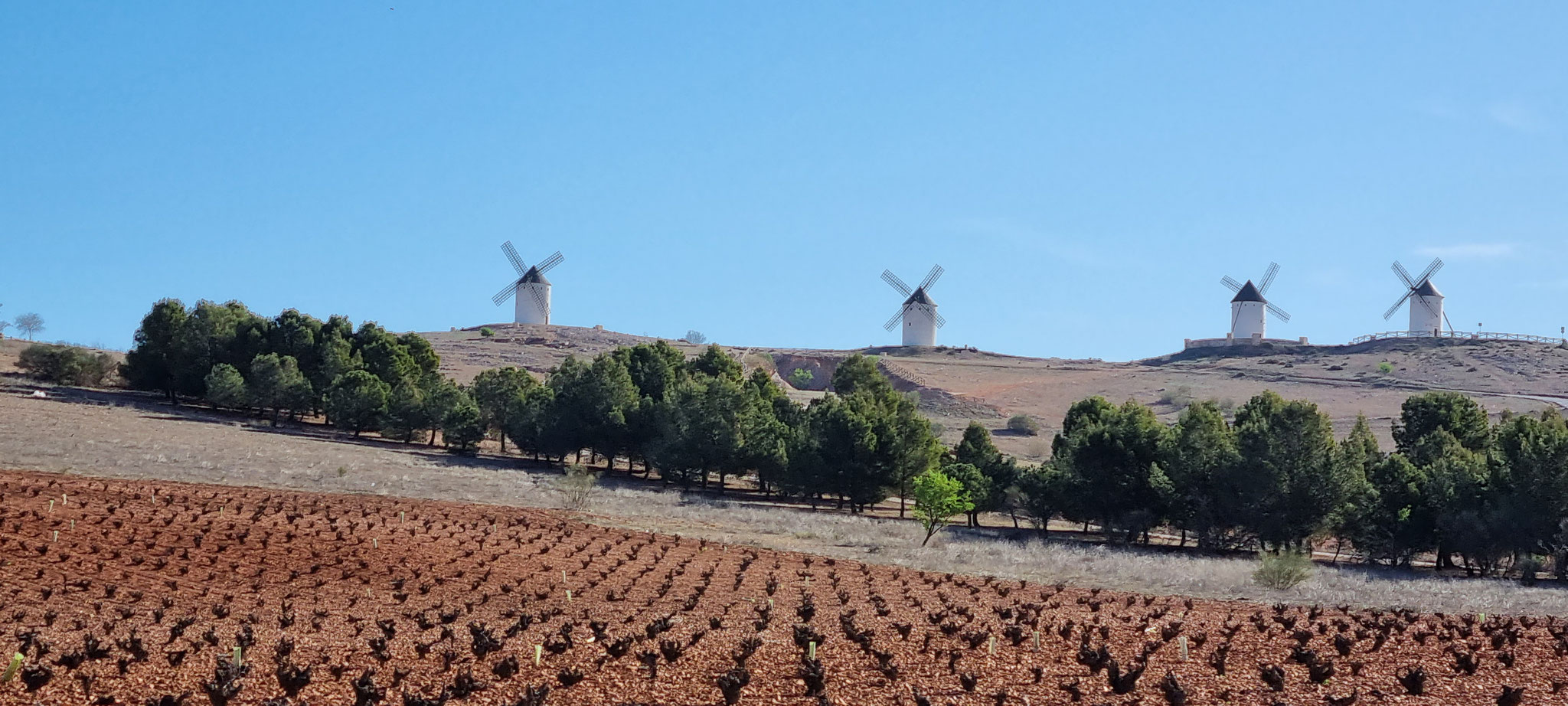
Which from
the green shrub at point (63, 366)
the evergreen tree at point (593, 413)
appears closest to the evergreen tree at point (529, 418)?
the evergreen tree at point (593, 413)

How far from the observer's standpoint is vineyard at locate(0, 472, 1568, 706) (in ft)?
44.2

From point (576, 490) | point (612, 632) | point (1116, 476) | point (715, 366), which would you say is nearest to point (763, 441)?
point (576, 490)

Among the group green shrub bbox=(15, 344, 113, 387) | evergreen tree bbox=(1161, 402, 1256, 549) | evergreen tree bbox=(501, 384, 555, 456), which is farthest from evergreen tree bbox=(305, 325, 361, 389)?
evergreen tree bbox=(1161, 402, 1256, 549)

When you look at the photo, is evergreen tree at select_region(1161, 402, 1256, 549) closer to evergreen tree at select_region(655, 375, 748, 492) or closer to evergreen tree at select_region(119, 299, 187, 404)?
evergreen tree at select_region(655, 375, 748, 492)

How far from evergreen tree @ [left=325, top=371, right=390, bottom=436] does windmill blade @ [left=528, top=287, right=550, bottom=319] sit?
79.9 m

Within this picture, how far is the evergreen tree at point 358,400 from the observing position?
63375 mm

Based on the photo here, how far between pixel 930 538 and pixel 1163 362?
4028 inches

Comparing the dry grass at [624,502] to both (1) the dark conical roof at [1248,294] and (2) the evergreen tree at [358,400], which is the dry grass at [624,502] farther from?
(1) the dark conical roof at [1248,294]

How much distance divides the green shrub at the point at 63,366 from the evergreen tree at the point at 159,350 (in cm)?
354

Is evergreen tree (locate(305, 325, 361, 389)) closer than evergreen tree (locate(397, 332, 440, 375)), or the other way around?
evergreen tree (locate(305, 325, 361, 389))

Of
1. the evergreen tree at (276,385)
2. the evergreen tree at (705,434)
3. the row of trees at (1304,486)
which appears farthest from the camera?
the evergreen tree at (276,385)

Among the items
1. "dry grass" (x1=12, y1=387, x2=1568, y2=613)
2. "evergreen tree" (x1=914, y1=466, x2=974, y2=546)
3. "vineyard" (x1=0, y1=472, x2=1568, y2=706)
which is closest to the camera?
"vineyard" (x1=0, y1=472, x2=1568, y2=706)

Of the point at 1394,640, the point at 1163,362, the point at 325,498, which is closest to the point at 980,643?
the point at 1394,640

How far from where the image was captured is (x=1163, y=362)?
137m
